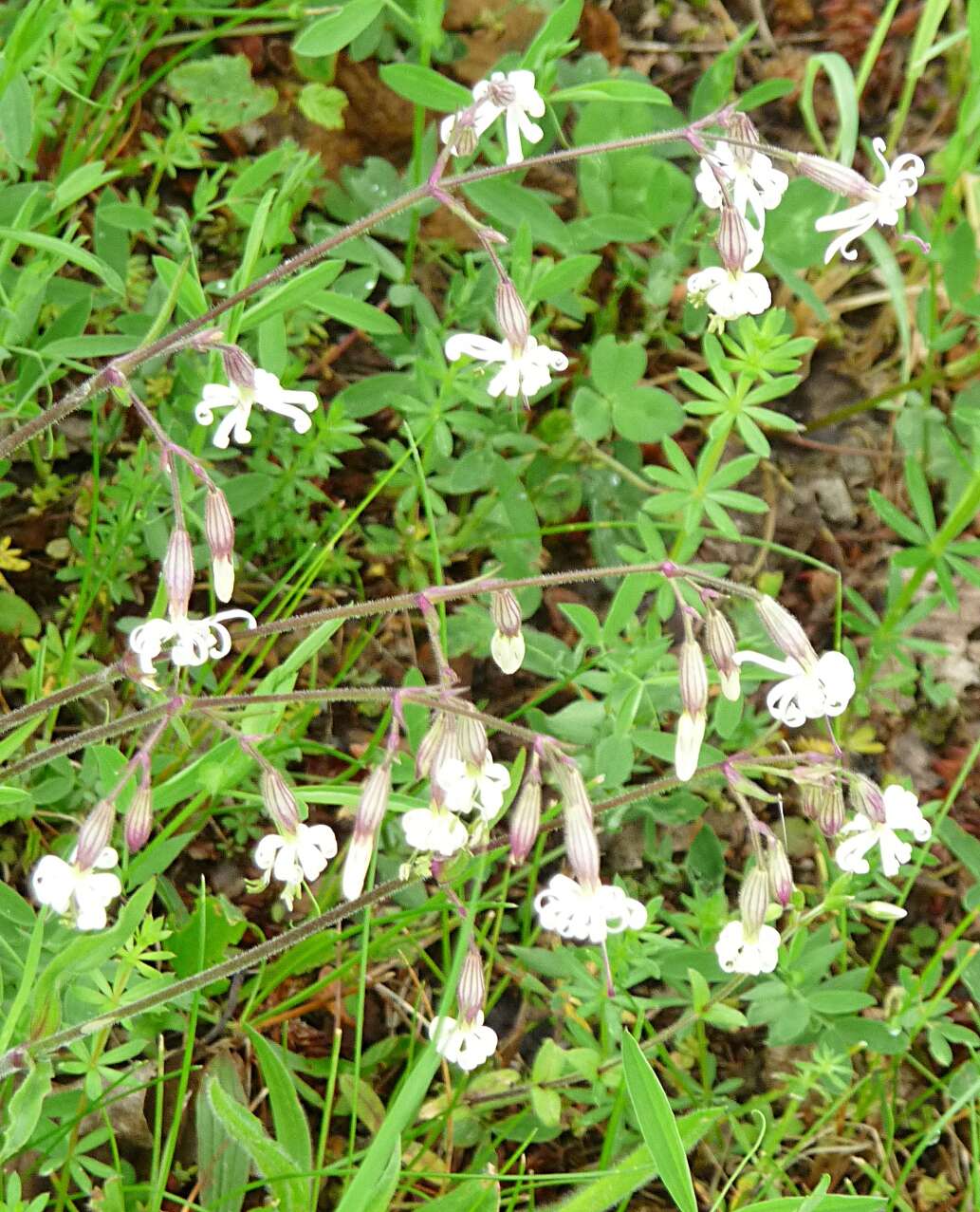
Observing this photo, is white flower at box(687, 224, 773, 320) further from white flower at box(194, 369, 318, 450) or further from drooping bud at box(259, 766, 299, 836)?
drooping bud at box(259, 766, 299, 836)

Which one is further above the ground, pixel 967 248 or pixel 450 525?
pixel 967 248

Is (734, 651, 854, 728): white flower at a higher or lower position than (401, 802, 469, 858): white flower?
higher

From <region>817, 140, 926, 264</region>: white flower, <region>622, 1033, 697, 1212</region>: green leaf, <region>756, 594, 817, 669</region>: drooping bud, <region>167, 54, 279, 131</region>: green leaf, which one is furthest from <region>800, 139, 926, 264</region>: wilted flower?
<region>167, 54, 279, 131</region>: green leaf

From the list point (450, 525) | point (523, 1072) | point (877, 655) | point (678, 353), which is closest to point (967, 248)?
point (678, 353)

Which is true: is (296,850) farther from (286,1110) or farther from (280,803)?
(286,1110)

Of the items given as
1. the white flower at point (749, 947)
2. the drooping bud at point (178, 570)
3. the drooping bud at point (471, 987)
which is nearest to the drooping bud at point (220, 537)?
the drooping bud at point (178, 570)

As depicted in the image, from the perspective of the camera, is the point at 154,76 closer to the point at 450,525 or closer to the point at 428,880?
the point at 450,525

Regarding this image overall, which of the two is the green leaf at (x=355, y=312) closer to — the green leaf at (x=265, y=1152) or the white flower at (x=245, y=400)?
the white flower at (x=245, y=400)
